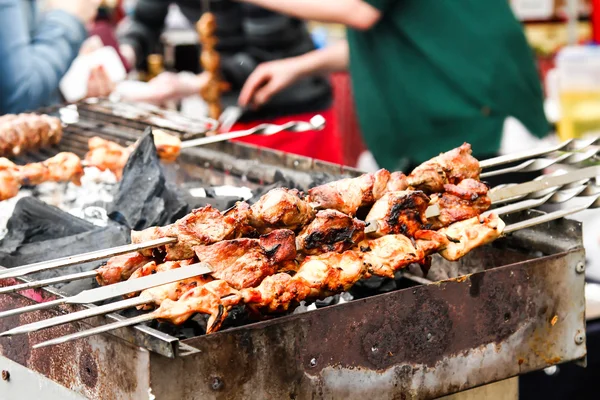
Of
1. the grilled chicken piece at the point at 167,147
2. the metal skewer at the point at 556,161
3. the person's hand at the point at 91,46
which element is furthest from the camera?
the person's hand at the point at 91,46

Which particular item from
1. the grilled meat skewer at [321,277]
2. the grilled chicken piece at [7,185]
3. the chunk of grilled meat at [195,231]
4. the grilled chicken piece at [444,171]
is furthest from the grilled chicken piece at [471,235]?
the grilled chicken piece at [7,185]

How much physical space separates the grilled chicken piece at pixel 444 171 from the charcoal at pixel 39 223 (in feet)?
3.31

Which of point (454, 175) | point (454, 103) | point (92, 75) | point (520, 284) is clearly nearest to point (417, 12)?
point (454, 103)

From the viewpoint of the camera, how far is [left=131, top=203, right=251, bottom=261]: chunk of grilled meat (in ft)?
6.81

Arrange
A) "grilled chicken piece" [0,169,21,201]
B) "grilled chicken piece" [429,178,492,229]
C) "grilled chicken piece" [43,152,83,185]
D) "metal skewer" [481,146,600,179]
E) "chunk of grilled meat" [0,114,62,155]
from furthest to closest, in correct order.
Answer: "chunk of grilled meat" [0,114,62,155]
"grilled chicken piece" [43,152,83,185]
"grilled chicken piece" [0,169,21,201]
"metal skewer" [481,146,600,179]
"grilled chicken piece" [429,178,492,229]

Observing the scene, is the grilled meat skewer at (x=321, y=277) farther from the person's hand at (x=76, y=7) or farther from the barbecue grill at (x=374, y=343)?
the person's hand at (x=76, y=7)

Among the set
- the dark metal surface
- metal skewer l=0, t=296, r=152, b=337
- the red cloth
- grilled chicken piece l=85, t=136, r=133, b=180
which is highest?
metal skewer l=0, t=296, r=152, b=337

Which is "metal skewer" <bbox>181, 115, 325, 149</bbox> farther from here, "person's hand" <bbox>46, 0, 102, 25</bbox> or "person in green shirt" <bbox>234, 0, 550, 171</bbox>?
"person's hand" <bbox>46, 0, 102, 25</bbox>

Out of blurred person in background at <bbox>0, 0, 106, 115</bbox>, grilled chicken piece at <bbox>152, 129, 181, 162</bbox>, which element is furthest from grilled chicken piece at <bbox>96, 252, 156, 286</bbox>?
blurred person in background at <bbox>0, 0, 106, 115</bbox>

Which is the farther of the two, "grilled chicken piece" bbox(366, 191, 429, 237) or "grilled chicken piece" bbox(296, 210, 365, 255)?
"grilled chicken piece" bbox(366, 191, 429, 237)

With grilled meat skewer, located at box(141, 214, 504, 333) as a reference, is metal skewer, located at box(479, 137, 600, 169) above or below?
above

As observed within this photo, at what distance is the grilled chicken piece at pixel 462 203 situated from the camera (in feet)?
7.77

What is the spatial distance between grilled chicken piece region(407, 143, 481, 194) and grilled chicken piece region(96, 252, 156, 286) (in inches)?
31.6

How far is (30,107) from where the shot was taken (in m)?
5.05
